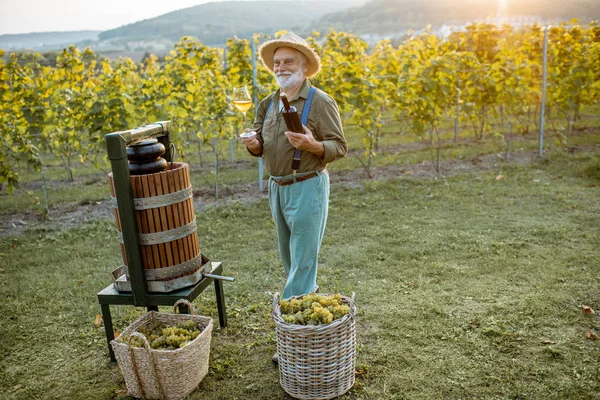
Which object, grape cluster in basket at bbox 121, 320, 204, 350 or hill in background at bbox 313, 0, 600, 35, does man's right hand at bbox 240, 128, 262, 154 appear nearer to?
grape cluster in basket at bbox 121, 320, 204, 350

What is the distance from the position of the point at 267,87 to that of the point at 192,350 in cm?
527

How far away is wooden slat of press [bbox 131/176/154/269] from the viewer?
3.07 m

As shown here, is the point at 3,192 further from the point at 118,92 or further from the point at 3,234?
the point at 118,92

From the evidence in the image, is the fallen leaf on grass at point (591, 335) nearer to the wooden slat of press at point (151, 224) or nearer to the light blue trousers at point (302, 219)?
the light blue trousers at point (302, 219)

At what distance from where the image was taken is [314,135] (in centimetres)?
309

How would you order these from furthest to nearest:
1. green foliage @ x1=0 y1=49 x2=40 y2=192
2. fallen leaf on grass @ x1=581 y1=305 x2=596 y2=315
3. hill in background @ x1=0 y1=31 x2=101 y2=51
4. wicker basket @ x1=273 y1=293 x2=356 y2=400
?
hill in background @ x1=0 y1=31 x2=101 y2=51 → green foliage @ x1=0 y1=49 x2=40 y2=192 → fallen leaf on grass @ x1=581 y1=305 x2=596 y2=315 → wicker basket @ x1=273 y1=293 x2=356 y2=400

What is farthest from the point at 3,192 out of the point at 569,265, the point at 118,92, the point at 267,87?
the point at 569,265

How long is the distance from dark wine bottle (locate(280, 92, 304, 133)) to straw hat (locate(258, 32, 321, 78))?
1.65 feet

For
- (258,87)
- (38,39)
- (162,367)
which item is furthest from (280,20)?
(162,367)

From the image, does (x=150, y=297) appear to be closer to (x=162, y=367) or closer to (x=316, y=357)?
(x=162, y=367)

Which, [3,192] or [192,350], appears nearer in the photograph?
[192,350]

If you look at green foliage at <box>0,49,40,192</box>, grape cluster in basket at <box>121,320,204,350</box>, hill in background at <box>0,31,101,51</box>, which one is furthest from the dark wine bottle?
hill in background at <box>0,31,101,51</box>

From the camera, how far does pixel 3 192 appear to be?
8898 mm

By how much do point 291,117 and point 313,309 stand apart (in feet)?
3.67
